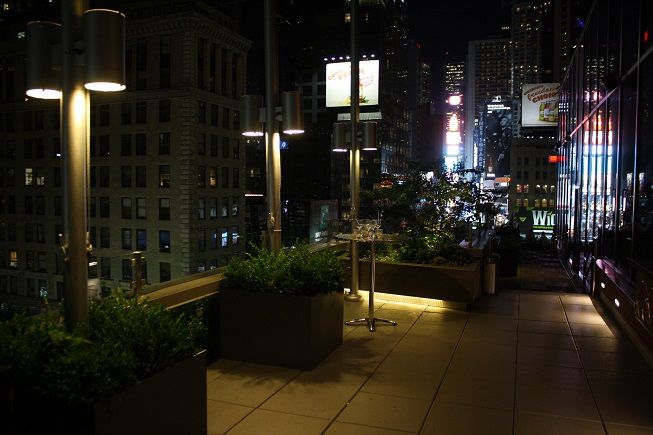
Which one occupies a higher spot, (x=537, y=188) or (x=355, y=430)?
(x=537, y=188)

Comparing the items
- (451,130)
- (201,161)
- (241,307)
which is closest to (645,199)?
(241,307)

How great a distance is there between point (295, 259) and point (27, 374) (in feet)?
10.8

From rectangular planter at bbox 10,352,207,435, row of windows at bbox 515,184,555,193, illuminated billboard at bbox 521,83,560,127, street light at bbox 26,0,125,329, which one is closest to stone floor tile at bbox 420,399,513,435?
rectangular planter at bbox 10,352,207,435

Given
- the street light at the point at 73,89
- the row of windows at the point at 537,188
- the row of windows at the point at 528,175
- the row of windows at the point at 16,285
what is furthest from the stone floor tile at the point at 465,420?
the row of windows at the point at 528,175

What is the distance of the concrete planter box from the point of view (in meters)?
8.60

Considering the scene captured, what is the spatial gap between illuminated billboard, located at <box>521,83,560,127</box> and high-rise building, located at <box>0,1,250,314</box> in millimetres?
49480

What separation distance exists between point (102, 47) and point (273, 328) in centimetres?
329

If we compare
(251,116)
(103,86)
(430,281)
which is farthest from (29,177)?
(103,86)

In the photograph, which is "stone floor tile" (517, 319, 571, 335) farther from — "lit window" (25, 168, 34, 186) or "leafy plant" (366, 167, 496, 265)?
"lit window" (25, 168, 34, 186)

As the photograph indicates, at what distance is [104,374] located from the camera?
294cm

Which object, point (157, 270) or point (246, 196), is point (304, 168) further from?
point (157, 270)

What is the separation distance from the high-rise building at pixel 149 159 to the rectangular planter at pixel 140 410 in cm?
6833

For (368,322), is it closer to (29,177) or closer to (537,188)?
(29,177)

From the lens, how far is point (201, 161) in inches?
2844
